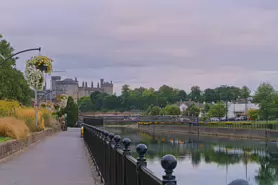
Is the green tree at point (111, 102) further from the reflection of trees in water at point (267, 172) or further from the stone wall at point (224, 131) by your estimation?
the reflection of trees in water at point (267, 172)

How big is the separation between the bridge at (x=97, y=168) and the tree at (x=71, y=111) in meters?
45.8

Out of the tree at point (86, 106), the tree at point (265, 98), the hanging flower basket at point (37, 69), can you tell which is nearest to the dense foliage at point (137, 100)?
the tree at point (86, 106)

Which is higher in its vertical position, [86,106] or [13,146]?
[86,106]

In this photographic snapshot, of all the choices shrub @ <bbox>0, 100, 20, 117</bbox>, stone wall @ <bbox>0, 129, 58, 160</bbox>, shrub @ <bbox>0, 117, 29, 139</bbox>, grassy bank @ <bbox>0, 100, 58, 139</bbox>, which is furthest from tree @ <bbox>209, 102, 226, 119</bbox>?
shrub @ <bbox>0, 117, 29, 139</bbox>

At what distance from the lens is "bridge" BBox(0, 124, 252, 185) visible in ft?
14.2

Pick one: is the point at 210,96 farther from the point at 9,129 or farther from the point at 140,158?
the point at 140,158

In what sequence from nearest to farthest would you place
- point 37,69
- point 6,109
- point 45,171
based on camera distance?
point 45,171
point 6,109
point 37,69

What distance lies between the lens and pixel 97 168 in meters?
13.4

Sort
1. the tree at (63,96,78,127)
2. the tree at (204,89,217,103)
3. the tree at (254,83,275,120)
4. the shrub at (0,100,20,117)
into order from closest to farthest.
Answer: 1. the shrub at (0,100,20,117)
2. the tree at (63,96,78,127)
3. the tree at (254,83,275,120)
4. the tree at (204,89,217,103)

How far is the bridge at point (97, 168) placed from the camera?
4334 millimetres

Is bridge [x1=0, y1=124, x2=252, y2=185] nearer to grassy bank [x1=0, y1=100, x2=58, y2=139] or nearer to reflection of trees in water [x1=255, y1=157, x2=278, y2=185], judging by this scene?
grassy bank [x1=0, y1=100, x2=58, y2=139]

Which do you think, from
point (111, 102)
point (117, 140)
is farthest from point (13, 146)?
point (111, 102)

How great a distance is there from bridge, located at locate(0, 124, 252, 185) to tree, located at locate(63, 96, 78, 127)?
4579cm

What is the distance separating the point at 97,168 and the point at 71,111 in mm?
53726
